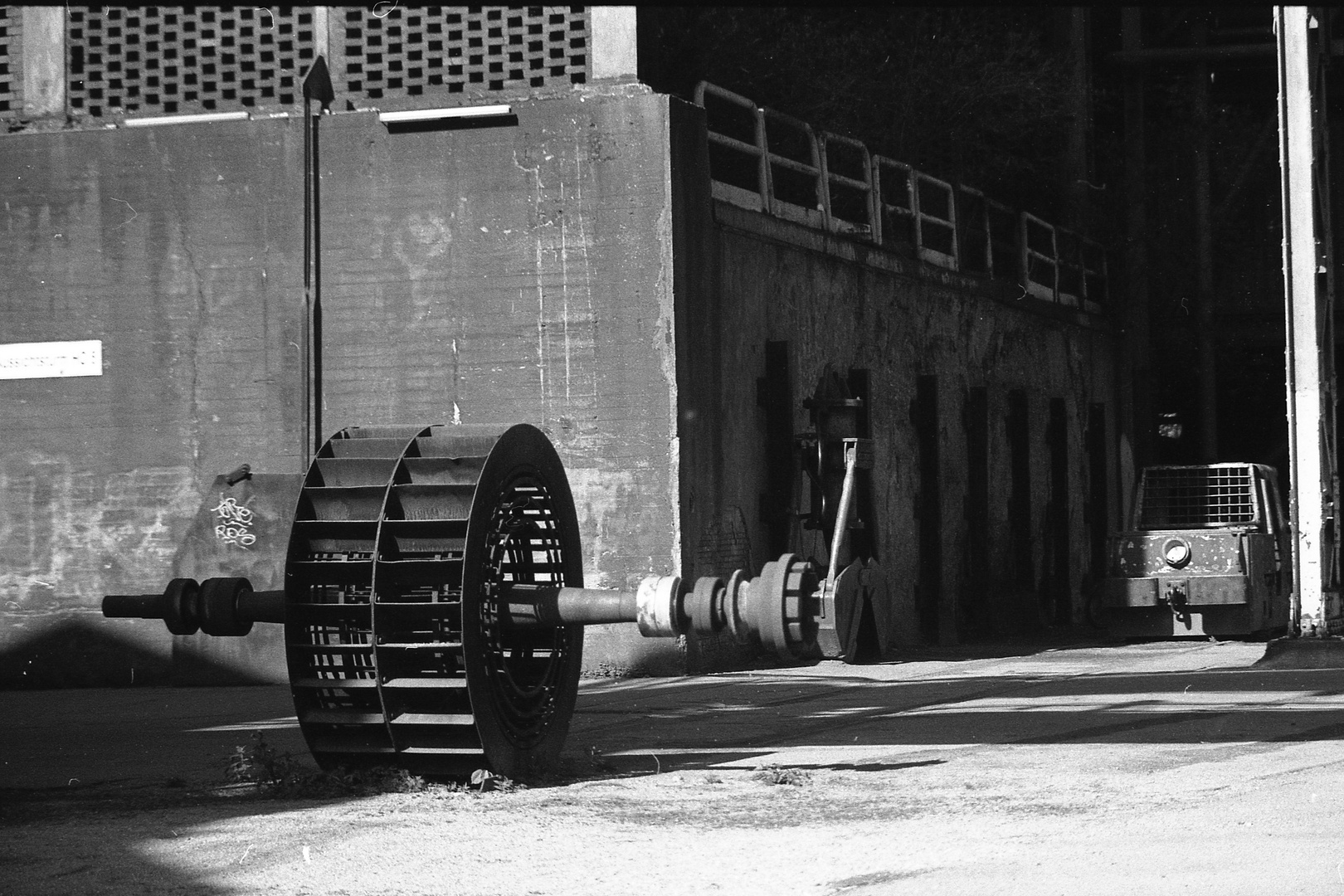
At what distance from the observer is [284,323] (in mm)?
15992

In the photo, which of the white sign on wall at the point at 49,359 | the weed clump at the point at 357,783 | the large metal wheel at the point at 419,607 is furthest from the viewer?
the white sign on wall at the point at 49,359

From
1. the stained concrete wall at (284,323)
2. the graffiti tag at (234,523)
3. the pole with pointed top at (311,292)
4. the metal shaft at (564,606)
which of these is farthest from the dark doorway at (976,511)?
the metal shaft at (564,606)

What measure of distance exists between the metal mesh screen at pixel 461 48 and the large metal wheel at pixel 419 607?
A: 794 centimetres

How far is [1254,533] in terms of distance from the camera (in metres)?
19.6


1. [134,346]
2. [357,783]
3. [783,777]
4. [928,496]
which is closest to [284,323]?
[134,346]

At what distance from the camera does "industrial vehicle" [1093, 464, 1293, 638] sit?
63.4 ft

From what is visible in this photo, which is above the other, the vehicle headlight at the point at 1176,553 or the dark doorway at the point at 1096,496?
the dark doorway at the point at 1096,496

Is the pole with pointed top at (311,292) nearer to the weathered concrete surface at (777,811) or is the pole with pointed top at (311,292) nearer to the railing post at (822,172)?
the weathered concrete surface at (777,811)

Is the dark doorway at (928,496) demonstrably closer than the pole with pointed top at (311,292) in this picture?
No

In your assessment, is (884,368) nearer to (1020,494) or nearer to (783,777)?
(1020,494)

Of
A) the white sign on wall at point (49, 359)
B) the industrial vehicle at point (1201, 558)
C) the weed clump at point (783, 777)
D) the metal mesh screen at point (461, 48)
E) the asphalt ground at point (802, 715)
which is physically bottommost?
the asphalt ground at point (802, 715)

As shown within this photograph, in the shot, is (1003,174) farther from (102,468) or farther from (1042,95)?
(102,468)

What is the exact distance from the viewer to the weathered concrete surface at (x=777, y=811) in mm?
6176

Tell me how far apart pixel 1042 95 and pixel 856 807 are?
20.6m
